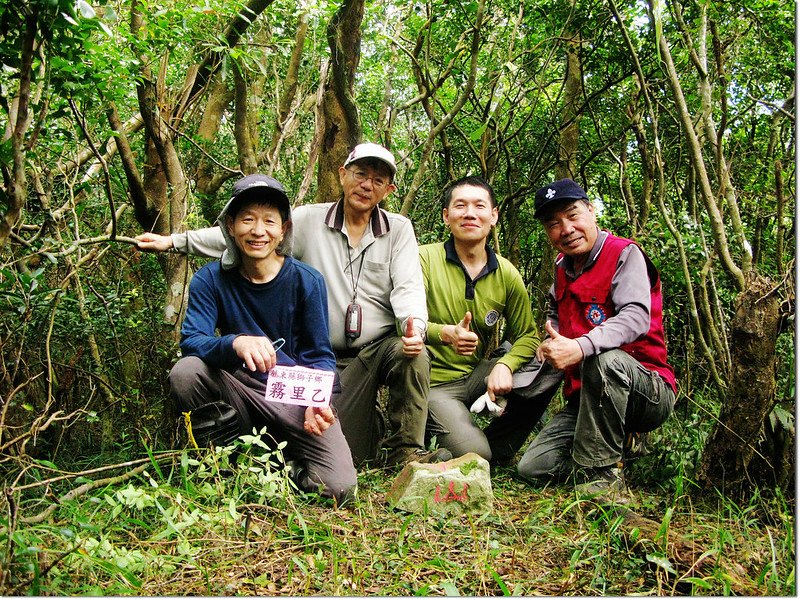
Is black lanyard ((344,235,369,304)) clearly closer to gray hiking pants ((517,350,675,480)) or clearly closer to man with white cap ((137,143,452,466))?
man with white cap ((137,143,452,466))

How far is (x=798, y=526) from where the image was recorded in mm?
2727

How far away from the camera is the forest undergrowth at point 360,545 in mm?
2316

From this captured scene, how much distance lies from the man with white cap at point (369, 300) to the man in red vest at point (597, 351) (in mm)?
714

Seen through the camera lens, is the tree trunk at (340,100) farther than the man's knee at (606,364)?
Yes

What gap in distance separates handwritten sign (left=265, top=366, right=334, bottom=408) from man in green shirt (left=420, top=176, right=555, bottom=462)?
0.93 metres

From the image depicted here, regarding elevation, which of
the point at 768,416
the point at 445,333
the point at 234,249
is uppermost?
the point at 234,249

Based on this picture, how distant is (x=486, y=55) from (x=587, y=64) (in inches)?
44.6

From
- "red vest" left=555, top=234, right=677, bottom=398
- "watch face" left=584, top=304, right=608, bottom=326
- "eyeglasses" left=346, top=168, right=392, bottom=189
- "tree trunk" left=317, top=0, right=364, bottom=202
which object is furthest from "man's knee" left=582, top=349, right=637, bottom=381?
"tree trunk" left=317, top=0, right=364, bottom=202

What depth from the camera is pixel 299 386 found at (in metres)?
3.32

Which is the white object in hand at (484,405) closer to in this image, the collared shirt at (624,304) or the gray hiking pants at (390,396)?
the gray hiking pants at (390,396)

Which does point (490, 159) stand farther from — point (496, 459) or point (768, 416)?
point (768, 416)

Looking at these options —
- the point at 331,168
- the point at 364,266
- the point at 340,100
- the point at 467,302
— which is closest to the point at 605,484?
the point at 467,302

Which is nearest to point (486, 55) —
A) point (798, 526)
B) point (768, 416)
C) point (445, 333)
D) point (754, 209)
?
point (754, 209)

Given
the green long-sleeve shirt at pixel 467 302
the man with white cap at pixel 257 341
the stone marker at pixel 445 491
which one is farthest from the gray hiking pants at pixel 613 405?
the man with white cap at pixel 257 341
